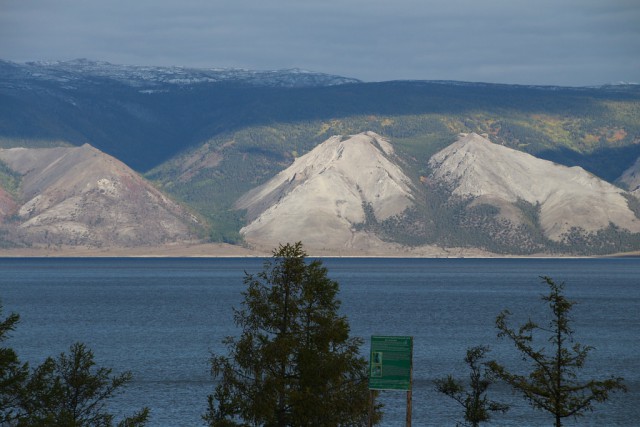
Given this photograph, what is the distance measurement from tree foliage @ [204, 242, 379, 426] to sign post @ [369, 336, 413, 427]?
5152 mm

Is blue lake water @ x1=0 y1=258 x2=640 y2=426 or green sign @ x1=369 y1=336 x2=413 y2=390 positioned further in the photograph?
blue lake water @ x1=0 y1=258 x2=640 y2=426

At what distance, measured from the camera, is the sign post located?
39.3m

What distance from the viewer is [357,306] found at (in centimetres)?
19688

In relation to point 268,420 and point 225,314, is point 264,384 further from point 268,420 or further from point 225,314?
point 225,314

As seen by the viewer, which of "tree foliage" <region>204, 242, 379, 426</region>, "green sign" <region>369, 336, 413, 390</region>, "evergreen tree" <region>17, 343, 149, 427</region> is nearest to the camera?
"green sign" <region>369, 336, 413, 390</region>

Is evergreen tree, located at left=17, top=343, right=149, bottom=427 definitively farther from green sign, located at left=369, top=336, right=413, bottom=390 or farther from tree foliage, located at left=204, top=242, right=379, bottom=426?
green sign, located at left=369, top=336, right=413, bottom=390

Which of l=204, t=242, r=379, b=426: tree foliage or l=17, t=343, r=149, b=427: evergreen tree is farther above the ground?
l=204, t=242, r=379, b=426: tree foliage

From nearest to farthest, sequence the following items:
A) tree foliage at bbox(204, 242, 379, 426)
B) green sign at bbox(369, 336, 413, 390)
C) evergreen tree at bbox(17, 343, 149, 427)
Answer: green sign at bbox(369, 336, 413, 390)
tree foliage at bbox(204, 242, 379, 426)
evergreen tree at bbox(17, 343, 149, 427)

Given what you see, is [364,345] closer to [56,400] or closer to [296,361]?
[56,400]

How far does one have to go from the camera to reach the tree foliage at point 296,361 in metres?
44.6

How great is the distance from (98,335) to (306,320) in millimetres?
102683

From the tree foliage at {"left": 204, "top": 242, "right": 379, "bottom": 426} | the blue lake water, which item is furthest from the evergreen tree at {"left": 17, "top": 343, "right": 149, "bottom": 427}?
the blue lake water

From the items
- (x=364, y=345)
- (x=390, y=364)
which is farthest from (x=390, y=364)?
(x=364, y=345)

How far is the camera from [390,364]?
39.6 m
